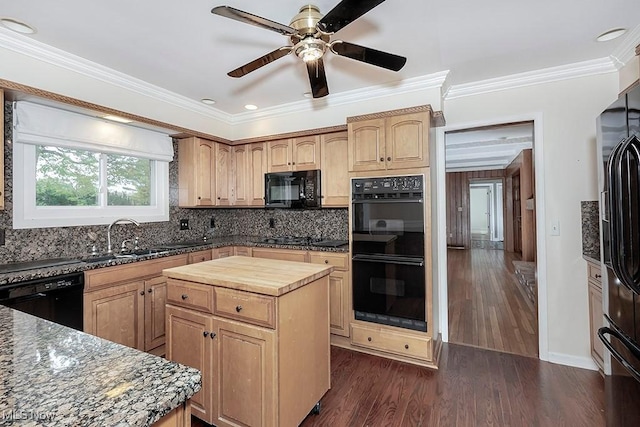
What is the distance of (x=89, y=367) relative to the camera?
71 centimetres

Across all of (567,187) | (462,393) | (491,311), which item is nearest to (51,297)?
(462,393)

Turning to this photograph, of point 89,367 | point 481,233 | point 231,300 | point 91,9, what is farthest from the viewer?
point 481,233

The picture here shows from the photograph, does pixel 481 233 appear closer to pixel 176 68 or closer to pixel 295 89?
pixel 295 89

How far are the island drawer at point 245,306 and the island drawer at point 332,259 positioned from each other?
1.39m

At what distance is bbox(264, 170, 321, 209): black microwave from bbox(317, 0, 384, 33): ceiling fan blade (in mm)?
1807

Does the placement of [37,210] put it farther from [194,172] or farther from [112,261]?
[194,172]

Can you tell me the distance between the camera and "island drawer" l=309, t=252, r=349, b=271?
2.89m

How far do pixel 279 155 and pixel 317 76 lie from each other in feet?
5.30

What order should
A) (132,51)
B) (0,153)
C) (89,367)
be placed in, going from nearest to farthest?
(89,367) < (0,153) < (132,51)

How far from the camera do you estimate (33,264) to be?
7.31ft

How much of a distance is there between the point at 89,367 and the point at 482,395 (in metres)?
2.38

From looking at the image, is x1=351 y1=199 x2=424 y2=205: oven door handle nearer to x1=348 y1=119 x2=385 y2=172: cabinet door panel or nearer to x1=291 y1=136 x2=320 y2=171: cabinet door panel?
x1=348 y1=119 x2=385 y2=172: cabinet door panel

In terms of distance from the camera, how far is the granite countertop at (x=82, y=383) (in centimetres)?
54

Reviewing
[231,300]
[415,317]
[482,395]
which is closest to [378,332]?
[415,317]
